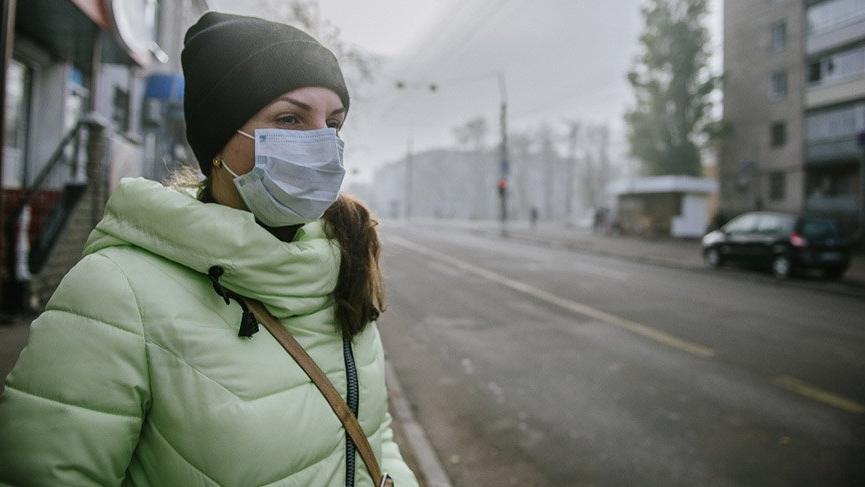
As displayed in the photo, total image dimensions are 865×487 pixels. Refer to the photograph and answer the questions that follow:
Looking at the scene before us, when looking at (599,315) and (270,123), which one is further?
(599,315)

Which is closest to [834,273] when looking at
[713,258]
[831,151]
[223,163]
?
[713,258]

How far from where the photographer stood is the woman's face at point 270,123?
1288mm

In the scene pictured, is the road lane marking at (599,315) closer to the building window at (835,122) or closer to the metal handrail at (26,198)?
the metal handrail at (26,198)

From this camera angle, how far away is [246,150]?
4.30 ft

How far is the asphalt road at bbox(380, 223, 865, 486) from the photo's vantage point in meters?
3.62

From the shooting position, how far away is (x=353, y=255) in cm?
145

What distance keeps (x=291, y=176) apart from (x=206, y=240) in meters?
0.33

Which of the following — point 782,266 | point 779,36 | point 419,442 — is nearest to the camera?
point 419,442

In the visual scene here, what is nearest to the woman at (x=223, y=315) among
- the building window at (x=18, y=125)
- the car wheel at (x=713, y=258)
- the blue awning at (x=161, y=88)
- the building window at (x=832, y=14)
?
the building window at (x=18, y=125)

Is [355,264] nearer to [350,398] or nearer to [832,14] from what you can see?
[350,398]

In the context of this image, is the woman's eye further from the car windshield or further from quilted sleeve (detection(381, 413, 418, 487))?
the car windshield

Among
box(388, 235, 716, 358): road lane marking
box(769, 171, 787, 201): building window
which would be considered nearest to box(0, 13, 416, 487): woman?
box(388, 235, 716, 358): road lane marking

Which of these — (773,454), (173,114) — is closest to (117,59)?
(173,114)

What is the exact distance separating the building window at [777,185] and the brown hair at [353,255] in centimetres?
3397
